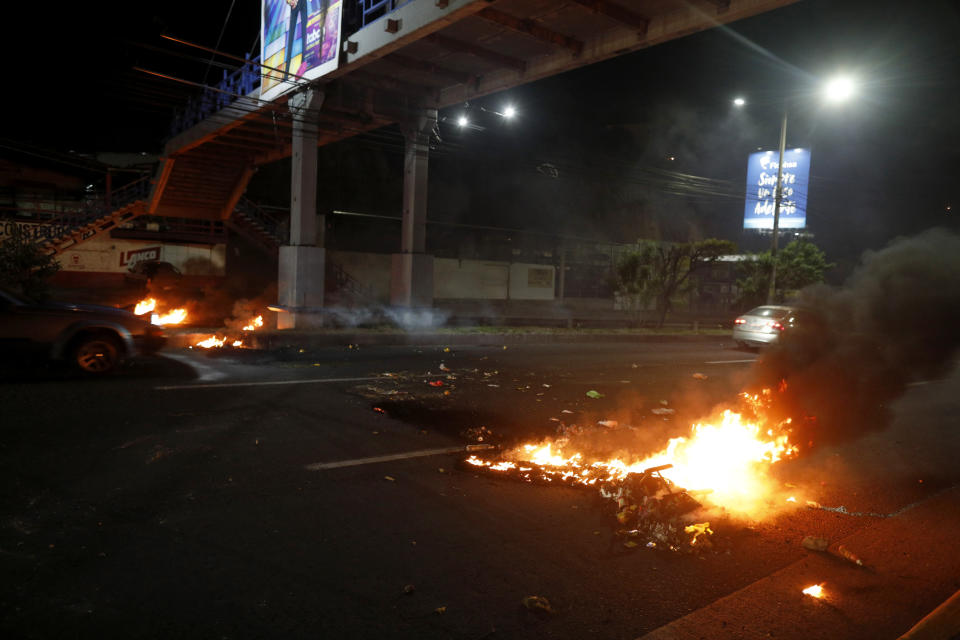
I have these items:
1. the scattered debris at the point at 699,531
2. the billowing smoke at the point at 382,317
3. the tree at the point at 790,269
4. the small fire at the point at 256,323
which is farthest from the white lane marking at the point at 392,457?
the tree at the point at 790,269

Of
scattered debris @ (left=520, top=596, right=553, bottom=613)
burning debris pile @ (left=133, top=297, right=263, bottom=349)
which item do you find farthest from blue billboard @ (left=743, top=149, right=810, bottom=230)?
scattered debris @ (left=520, top=596, right=553, bottom=613)

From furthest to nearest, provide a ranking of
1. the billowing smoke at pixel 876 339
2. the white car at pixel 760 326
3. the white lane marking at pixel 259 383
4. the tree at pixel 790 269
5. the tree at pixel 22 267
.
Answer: the tree at pixel 790 269 → the tree at pixel 22 267 → the white car at pixel 760 326 → the white lane marking at pixel 259 383 → the billowing smoke at pixel 876 339

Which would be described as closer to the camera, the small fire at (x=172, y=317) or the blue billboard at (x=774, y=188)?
the small fire at (x=172, y=317)

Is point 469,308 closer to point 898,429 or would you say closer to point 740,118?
point 740,118

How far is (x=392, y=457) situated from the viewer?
5840 millimetres

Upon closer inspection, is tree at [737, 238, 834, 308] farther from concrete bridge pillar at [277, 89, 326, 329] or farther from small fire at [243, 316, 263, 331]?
small fire at [243, 316, 263, 331]

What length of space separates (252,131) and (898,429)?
1889 centimetres

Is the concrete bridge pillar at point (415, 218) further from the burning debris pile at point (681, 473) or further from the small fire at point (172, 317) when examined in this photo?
the burning debris pile at point (681, 473)

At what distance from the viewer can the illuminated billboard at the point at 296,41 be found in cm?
1460

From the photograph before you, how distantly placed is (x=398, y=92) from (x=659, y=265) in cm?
1103

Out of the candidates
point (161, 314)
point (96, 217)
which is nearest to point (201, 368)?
point (161, 314)

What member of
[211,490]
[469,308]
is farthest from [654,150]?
[211,490]

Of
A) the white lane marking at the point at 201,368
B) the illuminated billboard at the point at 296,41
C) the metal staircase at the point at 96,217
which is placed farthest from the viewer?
the metal staircase at the point at 96,217

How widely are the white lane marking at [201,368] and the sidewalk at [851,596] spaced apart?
8.22 metres
